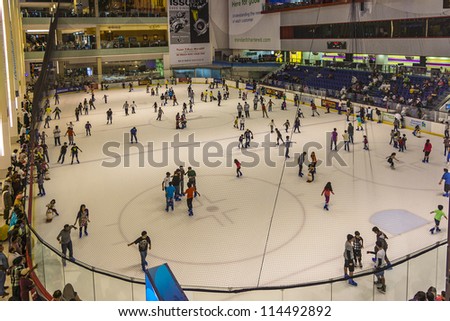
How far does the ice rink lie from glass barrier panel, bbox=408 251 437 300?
98.9 inches

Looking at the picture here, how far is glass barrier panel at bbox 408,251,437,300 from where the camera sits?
8672 mm

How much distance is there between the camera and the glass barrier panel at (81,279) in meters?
8.44

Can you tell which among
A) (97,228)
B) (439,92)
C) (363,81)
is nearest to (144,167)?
(97,228)

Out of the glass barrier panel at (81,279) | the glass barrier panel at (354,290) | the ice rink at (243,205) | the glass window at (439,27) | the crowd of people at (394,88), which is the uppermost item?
the glass window at (439,27)

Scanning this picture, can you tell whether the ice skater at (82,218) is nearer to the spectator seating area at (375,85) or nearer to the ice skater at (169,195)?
the ice skater at (169,195)

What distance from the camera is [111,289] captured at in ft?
26.6

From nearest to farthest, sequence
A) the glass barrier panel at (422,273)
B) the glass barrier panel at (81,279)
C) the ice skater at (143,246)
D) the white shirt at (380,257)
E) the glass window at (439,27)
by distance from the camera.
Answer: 1. the glass barrier panel at (81,279)
2. the glass barrier panel at (422,273)
3. the white shirt at (380,257)
4. the ice skater at (143,246)
5. the glass window at (439,27)

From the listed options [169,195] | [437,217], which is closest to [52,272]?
[169,195]

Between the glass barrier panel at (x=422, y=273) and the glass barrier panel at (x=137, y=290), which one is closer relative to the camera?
the glass barrier panel at (x=137, y=290)

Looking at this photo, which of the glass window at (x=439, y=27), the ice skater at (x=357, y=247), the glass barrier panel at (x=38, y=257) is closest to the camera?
the glass barrier panel at (x=38, y=257)

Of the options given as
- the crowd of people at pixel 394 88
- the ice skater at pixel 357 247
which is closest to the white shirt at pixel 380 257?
the ice skater at pixel 357 247

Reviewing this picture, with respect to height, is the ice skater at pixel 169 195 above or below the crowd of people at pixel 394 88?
below

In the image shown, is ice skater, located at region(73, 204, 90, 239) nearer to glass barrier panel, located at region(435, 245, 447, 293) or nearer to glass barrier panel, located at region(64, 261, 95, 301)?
glass barrier panel, located at region(64, 261, 95, 301)

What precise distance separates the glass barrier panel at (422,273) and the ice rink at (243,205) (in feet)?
8.24
